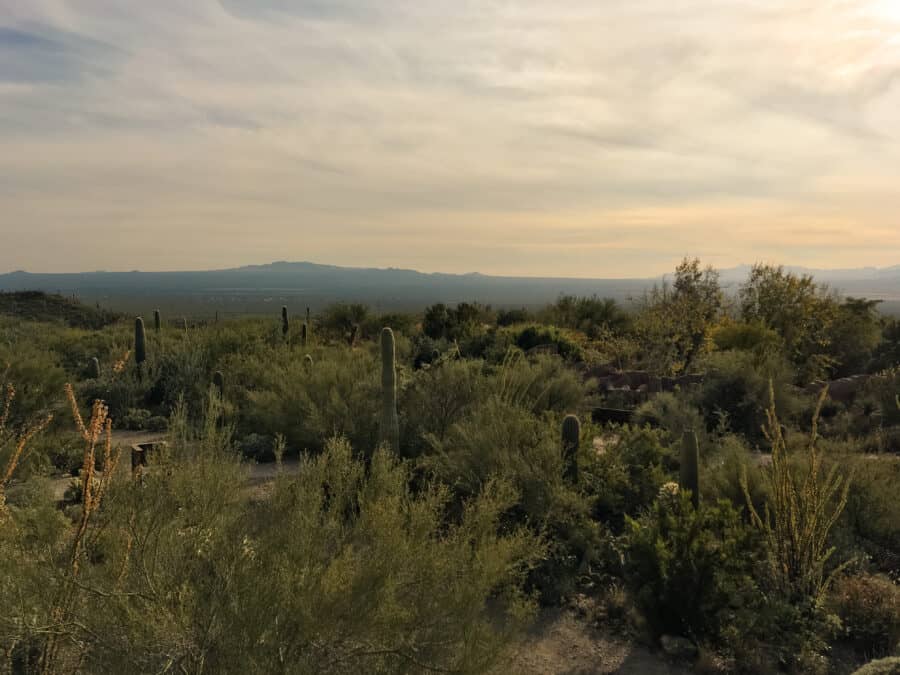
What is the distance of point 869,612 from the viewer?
4.91 m

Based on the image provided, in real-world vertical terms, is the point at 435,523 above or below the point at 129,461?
above

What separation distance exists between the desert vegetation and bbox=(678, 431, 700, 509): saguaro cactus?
0.03 metres

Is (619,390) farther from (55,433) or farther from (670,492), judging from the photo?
(55,433)

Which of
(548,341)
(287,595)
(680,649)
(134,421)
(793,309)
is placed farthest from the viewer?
(793,309)

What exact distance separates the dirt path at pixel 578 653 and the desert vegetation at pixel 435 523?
154mm

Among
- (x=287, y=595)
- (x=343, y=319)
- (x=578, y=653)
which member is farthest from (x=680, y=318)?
(x=287, y=595)

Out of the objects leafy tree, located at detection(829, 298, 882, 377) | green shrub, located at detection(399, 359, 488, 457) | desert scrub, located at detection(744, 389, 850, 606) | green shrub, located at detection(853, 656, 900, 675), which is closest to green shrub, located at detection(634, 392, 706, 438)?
green shrub, located at detection(399, 359, 488, 457)

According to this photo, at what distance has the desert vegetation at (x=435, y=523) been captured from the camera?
298 cm

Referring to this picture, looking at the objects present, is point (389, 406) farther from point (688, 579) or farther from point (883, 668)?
point (883, 668)

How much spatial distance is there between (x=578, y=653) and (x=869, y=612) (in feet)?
7.37

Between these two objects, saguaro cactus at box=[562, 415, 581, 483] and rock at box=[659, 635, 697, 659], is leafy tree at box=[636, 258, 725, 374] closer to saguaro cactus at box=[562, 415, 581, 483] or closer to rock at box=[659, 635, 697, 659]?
saguaro cactus at box=[562, 415, 581, 483]

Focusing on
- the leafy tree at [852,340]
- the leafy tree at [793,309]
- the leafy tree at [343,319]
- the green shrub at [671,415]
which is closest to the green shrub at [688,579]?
the green shrub at [671,415]

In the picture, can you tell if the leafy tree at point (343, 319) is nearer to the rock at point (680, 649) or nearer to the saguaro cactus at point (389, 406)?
the saguaro cactus at point (389, 406)

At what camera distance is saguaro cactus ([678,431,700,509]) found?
20.2 ft
